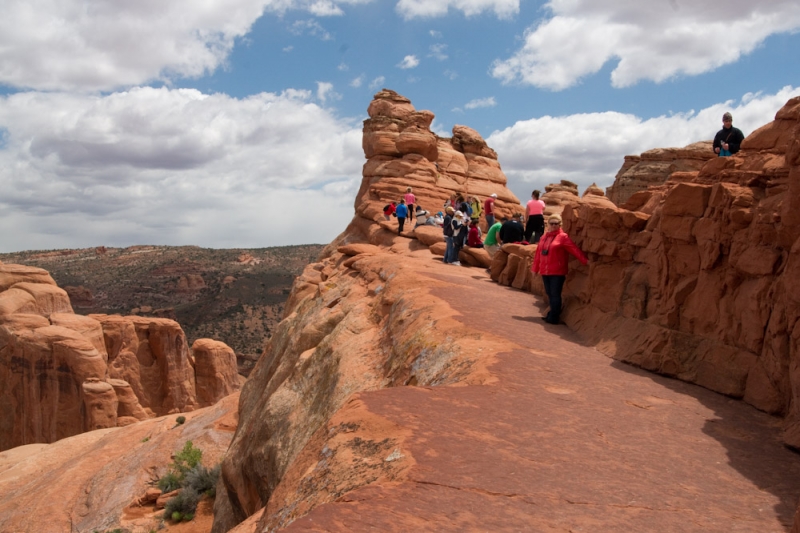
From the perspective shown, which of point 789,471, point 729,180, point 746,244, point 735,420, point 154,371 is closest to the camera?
point 789,471

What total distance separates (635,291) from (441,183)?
21184mm

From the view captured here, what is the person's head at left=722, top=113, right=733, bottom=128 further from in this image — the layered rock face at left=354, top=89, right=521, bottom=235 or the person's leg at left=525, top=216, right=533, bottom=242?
the layered rock face at left=354, top=89, right=521, bottom=235

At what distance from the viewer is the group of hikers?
1017 cm

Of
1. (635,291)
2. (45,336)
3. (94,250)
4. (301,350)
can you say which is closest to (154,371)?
(45,336)

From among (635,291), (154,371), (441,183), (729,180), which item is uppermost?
(441,183)

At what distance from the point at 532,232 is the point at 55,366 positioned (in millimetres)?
24030

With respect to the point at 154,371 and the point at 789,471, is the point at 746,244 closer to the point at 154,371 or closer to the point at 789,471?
the point at 789,471

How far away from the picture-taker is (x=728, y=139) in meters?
11.1

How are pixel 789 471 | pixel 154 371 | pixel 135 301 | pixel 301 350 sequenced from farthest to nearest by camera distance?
pixel 135 301 < pixel 154 371 < pixel 301 350 < pixel 789 471

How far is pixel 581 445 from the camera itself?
15.3 ft

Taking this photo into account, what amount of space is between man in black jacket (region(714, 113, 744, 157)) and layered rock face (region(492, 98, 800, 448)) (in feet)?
5.84

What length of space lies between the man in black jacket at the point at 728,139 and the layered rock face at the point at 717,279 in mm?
1779

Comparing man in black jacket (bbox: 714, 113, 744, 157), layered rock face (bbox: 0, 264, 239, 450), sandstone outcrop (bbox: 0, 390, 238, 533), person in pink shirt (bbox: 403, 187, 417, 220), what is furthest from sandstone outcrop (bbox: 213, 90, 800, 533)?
layered rock face (bbox: 0, 264, 239, 450)

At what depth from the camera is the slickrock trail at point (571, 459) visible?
11.4ft
